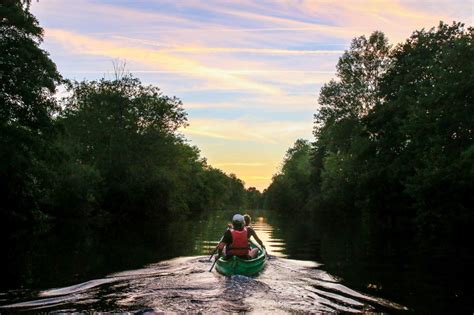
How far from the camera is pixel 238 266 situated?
13312 mm

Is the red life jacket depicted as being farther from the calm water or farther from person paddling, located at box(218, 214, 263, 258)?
the calm water

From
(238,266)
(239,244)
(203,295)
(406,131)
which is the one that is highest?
(406,131)

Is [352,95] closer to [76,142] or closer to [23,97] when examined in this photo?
[76,142]

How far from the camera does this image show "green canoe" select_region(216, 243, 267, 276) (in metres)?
13.3

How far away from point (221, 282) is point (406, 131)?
76.6ft

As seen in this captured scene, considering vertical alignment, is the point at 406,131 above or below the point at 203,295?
above

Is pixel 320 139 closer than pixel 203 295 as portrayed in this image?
No

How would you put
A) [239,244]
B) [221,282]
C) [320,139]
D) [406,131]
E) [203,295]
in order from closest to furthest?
[203,295]
[221,282]
[239,244]
[406,131]
[320,139]

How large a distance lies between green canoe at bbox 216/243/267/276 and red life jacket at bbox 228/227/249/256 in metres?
0.62

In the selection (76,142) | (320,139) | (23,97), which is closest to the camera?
(23,97)

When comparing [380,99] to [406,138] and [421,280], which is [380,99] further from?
[421,280]

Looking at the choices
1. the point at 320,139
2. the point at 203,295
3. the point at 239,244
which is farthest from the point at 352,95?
the point at 203,295

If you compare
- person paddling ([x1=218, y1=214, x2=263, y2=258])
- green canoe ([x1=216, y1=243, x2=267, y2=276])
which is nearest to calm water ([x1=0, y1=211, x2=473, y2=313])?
green canoe ([x1=216, y1=243, x2=267, y2=276])

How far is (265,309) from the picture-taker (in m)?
9.51
